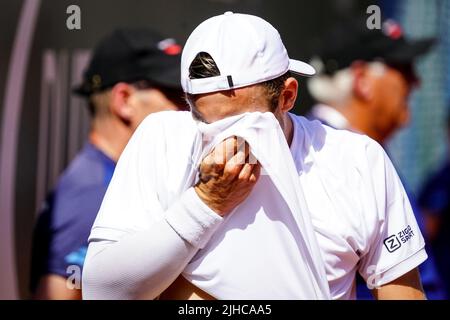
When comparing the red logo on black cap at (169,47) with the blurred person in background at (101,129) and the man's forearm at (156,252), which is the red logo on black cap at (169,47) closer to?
the blurred person in background at (101,129)

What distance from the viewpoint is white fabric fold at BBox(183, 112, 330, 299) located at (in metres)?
1.91

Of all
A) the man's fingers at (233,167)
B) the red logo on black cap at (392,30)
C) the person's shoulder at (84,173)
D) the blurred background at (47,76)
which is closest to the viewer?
the man's fingers at (233,167)

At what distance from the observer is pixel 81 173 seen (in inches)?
134

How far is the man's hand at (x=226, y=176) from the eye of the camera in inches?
72.3

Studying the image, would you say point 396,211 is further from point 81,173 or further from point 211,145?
point 81,173

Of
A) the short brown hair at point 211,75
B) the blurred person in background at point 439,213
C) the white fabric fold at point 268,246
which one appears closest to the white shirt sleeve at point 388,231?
the white fabric fold at point 268,246

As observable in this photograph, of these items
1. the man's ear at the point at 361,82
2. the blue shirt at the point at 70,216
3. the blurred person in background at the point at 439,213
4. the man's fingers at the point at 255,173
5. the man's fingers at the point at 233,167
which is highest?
the man's fingers at the point at 233,167

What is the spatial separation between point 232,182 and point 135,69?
Result: 5.13ft

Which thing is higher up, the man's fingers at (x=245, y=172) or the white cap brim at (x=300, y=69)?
the white cap brim at (x=300, y=69)

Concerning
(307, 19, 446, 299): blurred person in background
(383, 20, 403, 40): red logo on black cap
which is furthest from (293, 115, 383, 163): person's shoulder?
(383, 20, 403, 40): red logo on black cap

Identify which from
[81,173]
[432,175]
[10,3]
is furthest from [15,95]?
[432,175]

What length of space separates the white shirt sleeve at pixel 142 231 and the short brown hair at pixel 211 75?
167mm

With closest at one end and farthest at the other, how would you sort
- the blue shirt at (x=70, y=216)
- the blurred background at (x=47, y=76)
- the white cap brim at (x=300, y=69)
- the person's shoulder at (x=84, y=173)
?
the white cap brim at (x=300, y=69) < the blue shirt at (x=70, y=216) < the person's shoulder at (x=84, y=173) < the blurred background at (x=47, y=76)

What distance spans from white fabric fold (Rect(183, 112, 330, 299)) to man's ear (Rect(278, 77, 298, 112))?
0.17ft
